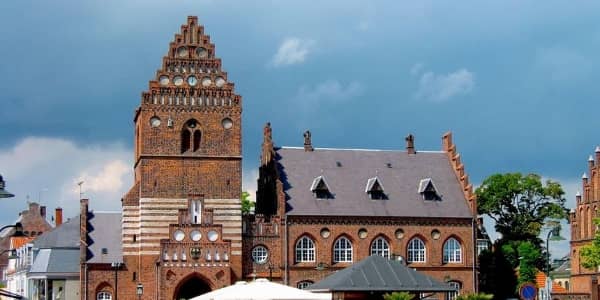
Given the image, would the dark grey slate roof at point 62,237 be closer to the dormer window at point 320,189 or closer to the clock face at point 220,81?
the clock face at point 220,81

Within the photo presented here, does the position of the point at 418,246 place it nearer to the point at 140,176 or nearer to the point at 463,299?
the point at 140,176

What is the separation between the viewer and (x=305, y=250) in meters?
71.7

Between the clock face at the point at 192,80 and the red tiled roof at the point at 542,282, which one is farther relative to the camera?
the clock face at the point at 192,80

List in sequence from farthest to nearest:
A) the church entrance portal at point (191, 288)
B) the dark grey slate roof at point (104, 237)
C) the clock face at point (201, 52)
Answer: the clock face at point (201, 52), the dark grey slate roof at point (104, 237), the church entrance portal at point (191, 288)

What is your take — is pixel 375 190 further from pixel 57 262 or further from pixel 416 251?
pixel 57 262

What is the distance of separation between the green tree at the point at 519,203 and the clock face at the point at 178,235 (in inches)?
1178

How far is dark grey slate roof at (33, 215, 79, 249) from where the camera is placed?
74006 mm

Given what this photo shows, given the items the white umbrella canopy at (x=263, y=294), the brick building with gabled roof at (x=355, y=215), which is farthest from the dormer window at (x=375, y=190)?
the white umbrella canopy at (x=263, y=294)

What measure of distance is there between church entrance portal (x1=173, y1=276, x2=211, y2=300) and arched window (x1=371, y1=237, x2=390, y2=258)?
1226cm

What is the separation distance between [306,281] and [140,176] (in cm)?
1323

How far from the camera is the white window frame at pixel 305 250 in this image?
71.4 meters

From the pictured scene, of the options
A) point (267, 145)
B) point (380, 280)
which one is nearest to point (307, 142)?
point (267, 145)

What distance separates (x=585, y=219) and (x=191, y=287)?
3388cm

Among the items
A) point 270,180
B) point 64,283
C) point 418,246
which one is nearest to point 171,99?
point 270,180
